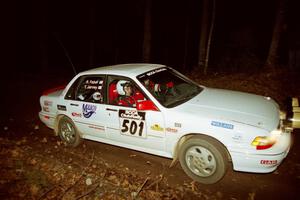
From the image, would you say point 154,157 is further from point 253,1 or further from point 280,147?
point 253,1

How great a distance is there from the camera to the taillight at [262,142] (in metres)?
3.84

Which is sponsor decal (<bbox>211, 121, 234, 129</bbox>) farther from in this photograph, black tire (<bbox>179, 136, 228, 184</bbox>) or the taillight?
the taillight

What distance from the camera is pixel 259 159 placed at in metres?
3.91

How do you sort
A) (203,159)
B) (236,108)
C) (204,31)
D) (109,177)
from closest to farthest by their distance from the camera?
(203,159)
(236,108)
(109,177)
(204,31)

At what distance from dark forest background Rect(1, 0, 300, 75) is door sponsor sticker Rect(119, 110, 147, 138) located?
29.3ft

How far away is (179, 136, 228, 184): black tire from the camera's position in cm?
411

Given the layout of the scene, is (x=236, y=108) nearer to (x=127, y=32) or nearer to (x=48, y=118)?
(x=48, y=118)

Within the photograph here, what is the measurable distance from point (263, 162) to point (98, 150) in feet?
11.1

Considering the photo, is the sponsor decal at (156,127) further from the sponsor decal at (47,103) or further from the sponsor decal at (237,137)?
the sponsor decal at (47,103)

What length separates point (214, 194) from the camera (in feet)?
13.5

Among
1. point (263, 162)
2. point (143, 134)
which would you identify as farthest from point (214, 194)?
point (143, 134)

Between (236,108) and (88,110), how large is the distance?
2.80 meters

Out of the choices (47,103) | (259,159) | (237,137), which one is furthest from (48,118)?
(259,159)

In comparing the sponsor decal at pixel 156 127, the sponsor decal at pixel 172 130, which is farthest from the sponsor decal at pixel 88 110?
the sponsor decal at pixel 172 130
